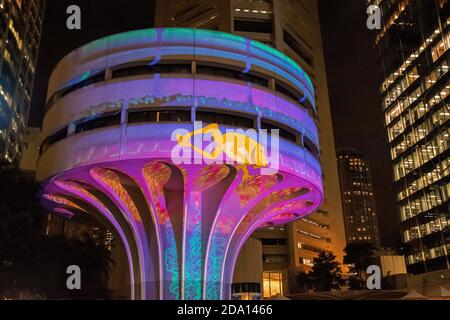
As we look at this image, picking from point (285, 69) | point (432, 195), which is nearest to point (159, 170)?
point (285, 69)

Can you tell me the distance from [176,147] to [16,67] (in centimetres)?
7560

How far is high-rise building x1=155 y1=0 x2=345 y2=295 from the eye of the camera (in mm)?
79562

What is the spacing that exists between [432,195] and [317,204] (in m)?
39.3

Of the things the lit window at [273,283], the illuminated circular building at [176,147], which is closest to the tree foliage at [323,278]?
the lit window at [273,283]

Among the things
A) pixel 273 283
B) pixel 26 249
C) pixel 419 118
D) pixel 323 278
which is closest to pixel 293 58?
pixel 419 118

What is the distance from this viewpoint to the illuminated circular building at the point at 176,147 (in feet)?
93.9

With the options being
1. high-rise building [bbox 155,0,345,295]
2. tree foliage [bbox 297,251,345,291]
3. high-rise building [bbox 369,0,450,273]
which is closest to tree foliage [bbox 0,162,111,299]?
tree foliage [bbox 297,251,345,291]

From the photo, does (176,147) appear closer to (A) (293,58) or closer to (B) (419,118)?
(B) (419,118)

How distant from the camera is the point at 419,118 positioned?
74375 mm

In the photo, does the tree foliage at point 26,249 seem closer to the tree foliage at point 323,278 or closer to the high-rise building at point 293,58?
the tree foliage at point 323,278

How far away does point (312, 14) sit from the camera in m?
106

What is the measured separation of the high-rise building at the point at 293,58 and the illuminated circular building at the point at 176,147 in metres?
44.8

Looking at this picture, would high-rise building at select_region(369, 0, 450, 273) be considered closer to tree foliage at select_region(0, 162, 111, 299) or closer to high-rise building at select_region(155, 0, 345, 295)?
high-rise building at select_region(155, 0, 345, 295)
